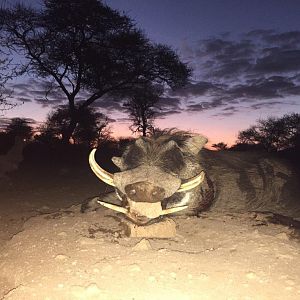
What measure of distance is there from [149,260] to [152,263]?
0.05 meters

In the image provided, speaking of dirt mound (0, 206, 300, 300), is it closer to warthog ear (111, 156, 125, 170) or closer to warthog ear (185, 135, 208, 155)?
warthog ear (111, 156, 125, 170)

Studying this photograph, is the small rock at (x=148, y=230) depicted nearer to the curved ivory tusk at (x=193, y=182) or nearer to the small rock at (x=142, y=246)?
the small rock at (x=142, y=246)

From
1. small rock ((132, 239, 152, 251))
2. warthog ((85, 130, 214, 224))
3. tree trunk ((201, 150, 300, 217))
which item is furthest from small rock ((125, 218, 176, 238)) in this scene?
tree trunk ((201, 150, 300, 217))

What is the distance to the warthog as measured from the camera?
9.53ft

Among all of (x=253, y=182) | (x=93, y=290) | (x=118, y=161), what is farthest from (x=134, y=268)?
(x=253, y=182)

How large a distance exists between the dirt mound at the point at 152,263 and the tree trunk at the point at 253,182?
113cm

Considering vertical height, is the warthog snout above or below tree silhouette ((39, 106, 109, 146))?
below

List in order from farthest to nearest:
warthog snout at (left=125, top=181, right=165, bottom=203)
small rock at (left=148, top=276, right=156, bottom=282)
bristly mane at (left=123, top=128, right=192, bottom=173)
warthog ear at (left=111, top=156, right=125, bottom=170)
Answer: warthog ear at (left=111, top=156, right=125, bottom=170) → bristly mane at (left=123, top=128, right=192, bottom=173) → warthog snout at (left=125, top=181, right=165, bottom=203) → small rock at (left=148, top=276, right=156, bottom=282)

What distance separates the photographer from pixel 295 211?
491cm

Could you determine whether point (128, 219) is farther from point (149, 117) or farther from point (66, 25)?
point (149, 117)

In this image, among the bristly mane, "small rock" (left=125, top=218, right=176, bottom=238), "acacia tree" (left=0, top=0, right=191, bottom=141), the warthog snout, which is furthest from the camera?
"acacia tree" (left=0, top=0, right=191, bottom=141)

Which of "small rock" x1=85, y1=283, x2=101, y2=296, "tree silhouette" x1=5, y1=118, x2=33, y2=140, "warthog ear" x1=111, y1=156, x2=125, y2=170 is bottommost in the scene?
"small rock" x1=85, y1=283, x2=101, y2=296

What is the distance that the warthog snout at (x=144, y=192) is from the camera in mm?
2859

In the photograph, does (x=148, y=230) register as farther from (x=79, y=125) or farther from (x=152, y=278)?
(x=79, y=125)
